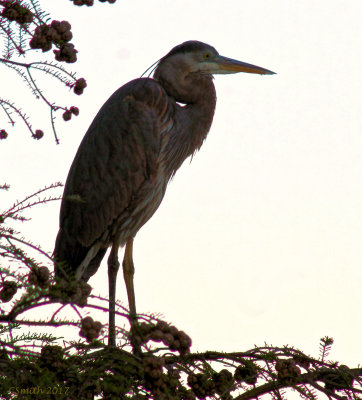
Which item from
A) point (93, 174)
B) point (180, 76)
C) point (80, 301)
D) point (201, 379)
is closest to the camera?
point (80, 301)

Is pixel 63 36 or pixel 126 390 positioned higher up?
pixel 63 36

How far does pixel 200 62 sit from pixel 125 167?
1.07 meters

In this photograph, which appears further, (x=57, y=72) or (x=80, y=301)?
(x=57, y=72)

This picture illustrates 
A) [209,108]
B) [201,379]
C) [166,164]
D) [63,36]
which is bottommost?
[201,379]

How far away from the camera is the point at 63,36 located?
2.13m

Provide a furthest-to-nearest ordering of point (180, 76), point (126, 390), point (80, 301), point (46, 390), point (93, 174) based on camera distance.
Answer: point (180, 76) < point (93, 174) < point (126, 390) < point (46, 390) < point (80, 301)

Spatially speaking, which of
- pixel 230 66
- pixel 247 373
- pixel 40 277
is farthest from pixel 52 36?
pixel 230 66

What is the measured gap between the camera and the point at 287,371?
2.45 m

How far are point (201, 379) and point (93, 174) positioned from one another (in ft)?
8.07

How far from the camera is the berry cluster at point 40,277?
1.85 metres

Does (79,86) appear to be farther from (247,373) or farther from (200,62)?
(200,62)

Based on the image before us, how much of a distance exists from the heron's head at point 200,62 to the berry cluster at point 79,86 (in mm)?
2716

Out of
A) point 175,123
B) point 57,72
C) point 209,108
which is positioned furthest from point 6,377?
point 209,108

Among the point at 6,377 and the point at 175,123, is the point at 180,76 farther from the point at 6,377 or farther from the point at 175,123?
the point at 6,377
